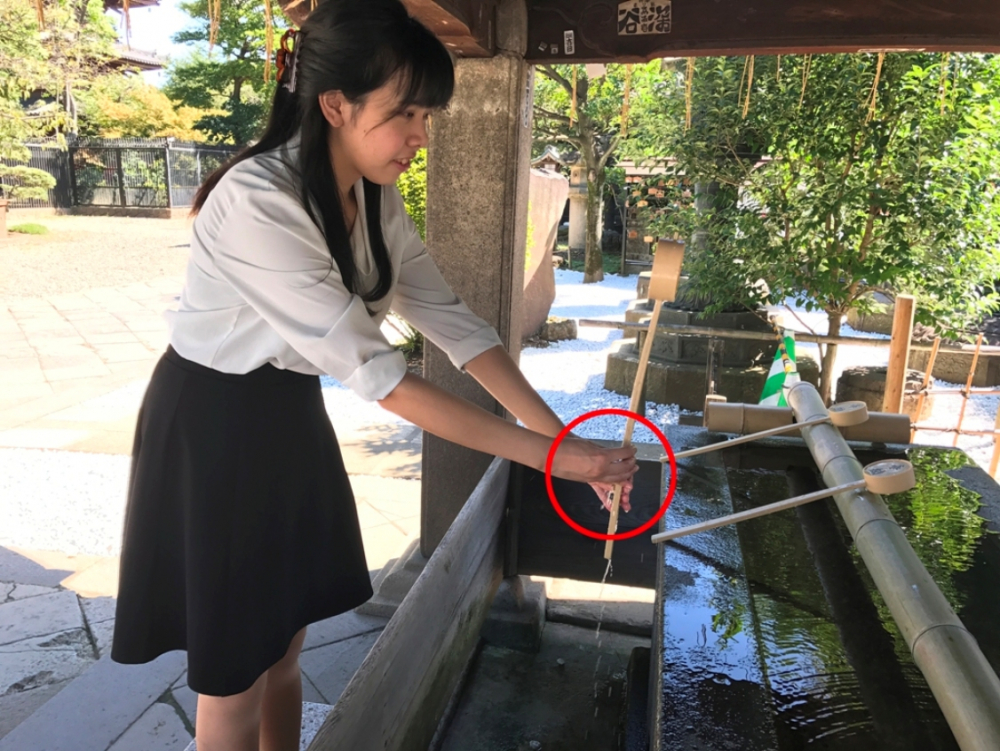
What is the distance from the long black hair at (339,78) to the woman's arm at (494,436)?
0.92ft

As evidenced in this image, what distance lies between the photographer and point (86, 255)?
1375 cm

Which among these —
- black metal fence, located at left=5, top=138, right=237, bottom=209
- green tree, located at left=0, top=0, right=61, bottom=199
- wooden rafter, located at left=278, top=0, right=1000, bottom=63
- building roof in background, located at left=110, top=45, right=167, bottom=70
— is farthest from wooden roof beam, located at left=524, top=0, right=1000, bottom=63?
building roof in background, located at left=110, top=45, right=167, bottom=70

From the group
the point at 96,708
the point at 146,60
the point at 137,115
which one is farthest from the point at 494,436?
the point at 146,60

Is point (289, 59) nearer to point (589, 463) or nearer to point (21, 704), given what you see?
point (589, 463)

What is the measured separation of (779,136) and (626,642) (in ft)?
12.1

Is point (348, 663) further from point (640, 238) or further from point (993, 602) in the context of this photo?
point (640, 238)

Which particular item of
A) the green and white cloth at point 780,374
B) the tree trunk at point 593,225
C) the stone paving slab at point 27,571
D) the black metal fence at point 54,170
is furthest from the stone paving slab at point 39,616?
the black metal fence at point 54,170

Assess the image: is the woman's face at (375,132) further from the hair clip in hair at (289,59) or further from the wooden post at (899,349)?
the wooden post at (899,349)

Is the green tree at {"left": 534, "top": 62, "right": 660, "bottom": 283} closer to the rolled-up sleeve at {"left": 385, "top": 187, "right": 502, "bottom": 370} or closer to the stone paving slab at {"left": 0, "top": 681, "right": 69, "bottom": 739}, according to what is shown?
the stone paving slab at {"left": 0, "top": 681, "right": 69, "bottom": 739}

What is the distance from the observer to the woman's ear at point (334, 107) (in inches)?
54.4

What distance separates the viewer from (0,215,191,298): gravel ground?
36.8 ft

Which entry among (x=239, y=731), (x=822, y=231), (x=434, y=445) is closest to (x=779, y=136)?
(x=822, y=231)

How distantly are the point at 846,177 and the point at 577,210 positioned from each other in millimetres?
11404

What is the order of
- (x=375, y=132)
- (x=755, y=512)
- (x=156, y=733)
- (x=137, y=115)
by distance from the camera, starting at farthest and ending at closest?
(x=137, y=115)
(x=156, y=733)
(x=755, y=512)
(x=375, y=132)
